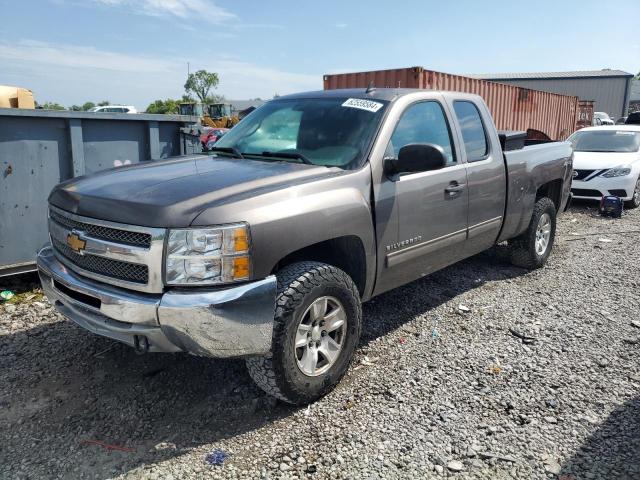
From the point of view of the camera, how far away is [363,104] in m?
3.82

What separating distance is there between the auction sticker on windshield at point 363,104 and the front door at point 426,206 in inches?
7.9

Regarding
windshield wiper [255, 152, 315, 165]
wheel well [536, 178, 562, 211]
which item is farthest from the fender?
wheel well [536, 178, 562, 211]

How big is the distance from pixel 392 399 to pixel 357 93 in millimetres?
2259

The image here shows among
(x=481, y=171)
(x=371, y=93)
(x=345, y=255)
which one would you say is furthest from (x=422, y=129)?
(x=345, y=255)

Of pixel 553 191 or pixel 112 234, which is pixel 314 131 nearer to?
pixel 112 234

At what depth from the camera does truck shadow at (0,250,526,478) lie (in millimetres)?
2705

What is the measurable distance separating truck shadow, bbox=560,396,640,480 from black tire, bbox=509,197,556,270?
111 inches

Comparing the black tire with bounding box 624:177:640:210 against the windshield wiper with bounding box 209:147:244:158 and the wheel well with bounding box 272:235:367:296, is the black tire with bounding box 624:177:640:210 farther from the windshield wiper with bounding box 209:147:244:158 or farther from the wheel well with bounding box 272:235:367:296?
the windshield wiper with bounding box 209:147:244:158

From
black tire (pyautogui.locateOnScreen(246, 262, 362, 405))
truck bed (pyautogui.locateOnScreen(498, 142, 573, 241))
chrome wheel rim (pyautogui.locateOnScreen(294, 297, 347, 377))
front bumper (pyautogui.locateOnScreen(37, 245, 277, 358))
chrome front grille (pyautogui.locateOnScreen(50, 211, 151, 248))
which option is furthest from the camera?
truck bed (pyautogui.locateOnScreen(498, 142, 573, 241))

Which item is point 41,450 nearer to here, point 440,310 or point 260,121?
point 260,121

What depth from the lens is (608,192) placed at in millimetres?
9609

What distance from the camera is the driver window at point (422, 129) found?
373cm

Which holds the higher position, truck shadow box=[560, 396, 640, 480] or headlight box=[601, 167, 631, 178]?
headlight box=[601, 167, 631, 178]

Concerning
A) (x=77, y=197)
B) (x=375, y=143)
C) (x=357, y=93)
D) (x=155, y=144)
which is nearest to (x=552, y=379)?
(x=375, y=143)
